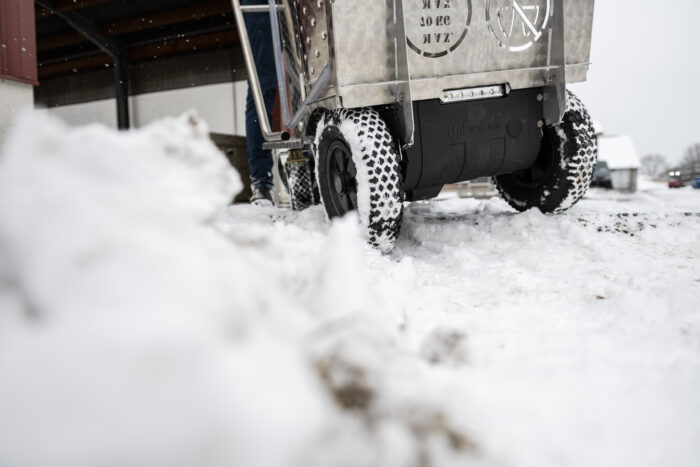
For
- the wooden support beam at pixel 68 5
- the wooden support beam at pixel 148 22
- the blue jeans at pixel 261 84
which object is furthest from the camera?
the wooden support beam at pixel 148 22

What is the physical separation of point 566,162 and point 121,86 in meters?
11.5

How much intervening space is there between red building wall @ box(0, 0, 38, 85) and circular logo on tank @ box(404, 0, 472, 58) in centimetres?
252

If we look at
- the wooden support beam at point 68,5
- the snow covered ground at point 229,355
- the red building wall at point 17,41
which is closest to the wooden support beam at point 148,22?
the wooden support beam at point 68,5

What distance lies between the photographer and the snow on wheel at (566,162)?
2061mm

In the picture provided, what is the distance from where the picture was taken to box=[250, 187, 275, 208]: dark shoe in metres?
Result: 3.11

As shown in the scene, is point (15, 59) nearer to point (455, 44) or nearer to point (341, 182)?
point (341, 182)

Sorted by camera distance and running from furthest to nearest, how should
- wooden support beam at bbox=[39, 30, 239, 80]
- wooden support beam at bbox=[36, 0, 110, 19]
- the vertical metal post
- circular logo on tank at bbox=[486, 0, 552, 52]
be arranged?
the vertical metal post → wooden support beam at bbox=[39, 30, 239, 80] → wooden support beam at bbox=[36, 0, 110, 19] → circular logo on tank at bbox=[486, 0, 552, 52]

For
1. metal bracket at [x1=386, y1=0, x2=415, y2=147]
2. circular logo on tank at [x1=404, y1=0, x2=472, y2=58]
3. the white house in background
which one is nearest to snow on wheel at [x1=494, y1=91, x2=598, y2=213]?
circular logo on tank at [x1=404, y1=0, x2=472, y2=58]

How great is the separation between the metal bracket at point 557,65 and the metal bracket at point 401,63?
2.38ft

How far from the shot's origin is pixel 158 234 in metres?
0.54

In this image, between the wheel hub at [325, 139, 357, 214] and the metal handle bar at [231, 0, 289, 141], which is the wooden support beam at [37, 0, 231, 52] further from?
the wheel hub at [325, 139, 357, 214]

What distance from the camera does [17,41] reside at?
2.72 meters

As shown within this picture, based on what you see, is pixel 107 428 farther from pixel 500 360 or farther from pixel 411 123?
pixel 411 123

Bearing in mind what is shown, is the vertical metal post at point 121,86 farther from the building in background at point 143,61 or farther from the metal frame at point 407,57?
the metal frame at point 407,57
